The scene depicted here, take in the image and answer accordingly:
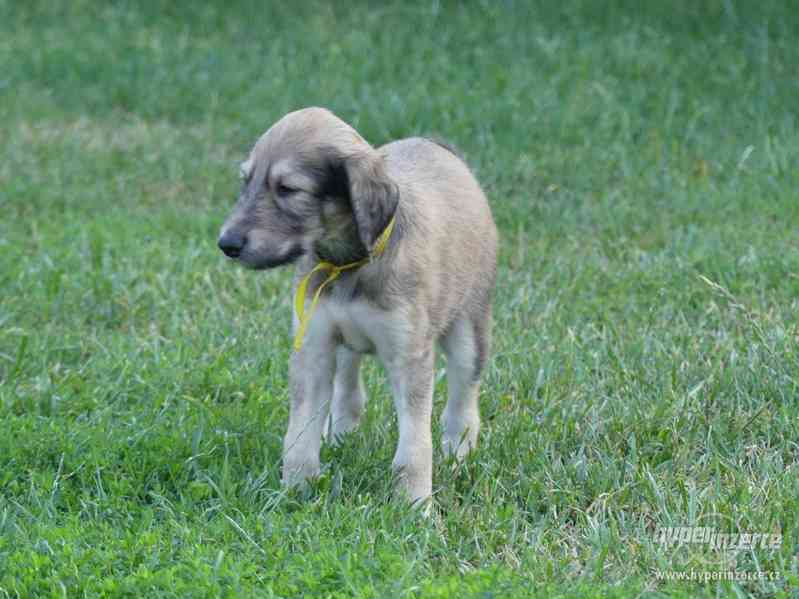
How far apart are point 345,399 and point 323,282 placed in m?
0.90

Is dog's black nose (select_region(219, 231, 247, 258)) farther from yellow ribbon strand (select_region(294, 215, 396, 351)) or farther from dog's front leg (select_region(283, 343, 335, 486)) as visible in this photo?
dog's front leg (select_region(283, 343, 335, 486))

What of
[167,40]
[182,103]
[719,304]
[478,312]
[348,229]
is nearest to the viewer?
[348,229]

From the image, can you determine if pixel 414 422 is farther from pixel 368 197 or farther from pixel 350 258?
pixel 368 197

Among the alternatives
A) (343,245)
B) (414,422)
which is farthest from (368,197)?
A: (414,422)

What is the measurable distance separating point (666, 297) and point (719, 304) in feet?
1.00

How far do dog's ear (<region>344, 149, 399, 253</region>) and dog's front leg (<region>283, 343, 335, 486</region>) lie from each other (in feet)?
1.89

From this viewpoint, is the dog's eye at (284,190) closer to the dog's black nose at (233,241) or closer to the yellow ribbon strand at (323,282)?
the dog's black nose at (233,241)

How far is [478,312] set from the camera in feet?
18.8

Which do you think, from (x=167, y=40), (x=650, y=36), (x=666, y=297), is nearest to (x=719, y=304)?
(x=666, y=297)

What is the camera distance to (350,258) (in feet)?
16.3

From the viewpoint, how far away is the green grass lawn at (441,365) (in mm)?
4680

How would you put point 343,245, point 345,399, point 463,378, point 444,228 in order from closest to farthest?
point 343,245
point 444,228
point 463,378
point 345,399

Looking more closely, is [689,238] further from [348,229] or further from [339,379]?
[348,229]

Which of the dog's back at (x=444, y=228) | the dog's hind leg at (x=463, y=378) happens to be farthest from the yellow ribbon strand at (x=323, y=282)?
the dog's hind leg at (x=463, y=378)
